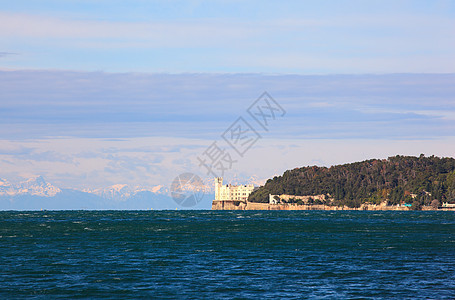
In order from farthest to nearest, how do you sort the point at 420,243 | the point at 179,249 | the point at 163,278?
1. the point at 420,243
2. the point at 179,249
3. the point at 163,278

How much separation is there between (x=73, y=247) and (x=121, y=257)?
17883mm

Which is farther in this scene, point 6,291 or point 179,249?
point 179,249

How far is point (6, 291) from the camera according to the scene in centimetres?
5100

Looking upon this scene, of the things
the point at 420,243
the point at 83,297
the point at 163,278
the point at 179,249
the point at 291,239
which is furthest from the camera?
the point at 291,239

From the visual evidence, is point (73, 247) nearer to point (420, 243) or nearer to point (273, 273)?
point (273, 273)

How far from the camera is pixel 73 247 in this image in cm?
9125

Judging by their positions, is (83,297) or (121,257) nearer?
(83,297)

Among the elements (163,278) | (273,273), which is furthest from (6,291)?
(273,273)

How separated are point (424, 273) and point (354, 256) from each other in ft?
52.3

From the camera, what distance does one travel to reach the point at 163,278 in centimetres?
5822

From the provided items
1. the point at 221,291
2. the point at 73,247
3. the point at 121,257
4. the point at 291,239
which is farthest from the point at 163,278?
the point at 291,239

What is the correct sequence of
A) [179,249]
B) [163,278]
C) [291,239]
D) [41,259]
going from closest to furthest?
[163,278] → [41,259] → [179,249] → [291,239]

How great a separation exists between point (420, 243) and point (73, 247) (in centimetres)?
5130

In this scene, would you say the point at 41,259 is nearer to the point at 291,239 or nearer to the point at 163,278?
the point at 163,278
